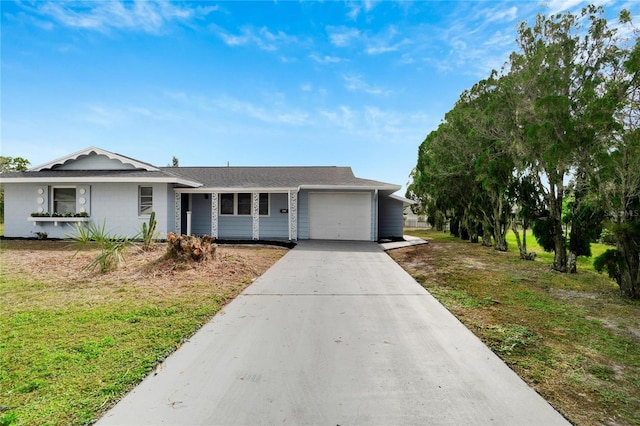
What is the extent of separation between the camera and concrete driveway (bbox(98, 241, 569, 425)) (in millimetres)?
2234

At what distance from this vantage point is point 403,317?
4.42 metres

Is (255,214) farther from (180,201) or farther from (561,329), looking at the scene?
(561,329)

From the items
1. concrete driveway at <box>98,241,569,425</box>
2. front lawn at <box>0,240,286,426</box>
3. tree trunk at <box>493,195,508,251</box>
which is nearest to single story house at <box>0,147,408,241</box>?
tree trunk at <box>493,195,508,251</box>

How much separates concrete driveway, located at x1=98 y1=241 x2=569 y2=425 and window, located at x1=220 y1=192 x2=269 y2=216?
10.1 metres

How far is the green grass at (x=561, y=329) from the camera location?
255cm

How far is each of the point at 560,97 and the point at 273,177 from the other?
40.0 feet

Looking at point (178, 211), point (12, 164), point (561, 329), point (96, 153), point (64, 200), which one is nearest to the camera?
point (561, 329)

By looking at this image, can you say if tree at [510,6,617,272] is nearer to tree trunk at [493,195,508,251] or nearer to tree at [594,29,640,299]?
tree at [594,29,640,299]

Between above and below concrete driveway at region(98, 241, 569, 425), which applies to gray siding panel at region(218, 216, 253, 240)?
above

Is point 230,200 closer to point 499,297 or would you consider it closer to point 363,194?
point 363,194

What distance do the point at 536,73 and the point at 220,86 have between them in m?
11.1

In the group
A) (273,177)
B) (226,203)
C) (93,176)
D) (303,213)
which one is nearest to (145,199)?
(93,176)

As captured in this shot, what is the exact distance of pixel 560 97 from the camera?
6.72 meters

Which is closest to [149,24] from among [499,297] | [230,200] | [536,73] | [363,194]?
[230,200]
